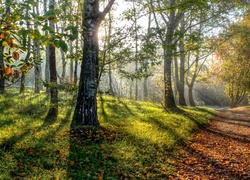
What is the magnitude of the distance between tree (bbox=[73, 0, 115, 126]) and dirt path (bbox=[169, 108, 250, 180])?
369 centimetres

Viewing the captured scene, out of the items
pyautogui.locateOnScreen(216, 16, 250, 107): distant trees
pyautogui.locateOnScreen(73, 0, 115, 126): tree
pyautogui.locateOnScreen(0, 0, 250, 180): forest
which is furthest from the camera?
pyautogui.locateOnScreen(216, 16, 250, 107): distant trees

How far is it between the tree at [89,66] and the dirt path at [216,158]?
12.1 ft

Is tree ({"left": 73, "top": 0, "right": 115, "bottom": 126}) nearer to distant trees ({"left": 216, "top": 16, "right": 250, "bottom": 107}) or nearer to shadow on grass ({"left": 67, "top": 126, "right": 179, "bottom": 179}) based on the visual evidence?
shadow on grass ({"left": 67, "top": 126, "right": 179, "bottom": 179})

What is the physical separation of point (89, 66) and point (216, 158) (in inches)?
209

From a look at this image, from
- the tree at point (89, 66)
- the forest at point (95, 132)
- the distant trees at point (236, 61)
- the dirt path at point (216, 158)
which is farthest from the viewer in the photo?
the distant trees at point (236, 61)

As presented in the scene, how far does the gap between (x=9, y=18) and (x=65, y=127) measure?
235 inches

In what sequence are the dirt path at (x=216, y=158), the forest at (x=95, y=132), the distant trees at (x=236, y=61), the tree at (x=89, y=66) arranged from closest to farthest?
the forest at (x=95, y=132), the dirt path at (x=216, y=158), the tree at (x=89, y=66), the distant trees at (x=236, y=61)

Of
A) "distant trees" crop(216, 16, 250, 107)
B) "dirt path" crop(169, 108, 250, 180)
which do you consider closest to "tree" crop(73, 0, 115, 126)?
"dirt path" crop(169, 108, 250, 180)

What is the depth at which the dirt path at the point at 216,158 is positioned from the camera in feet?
19.1

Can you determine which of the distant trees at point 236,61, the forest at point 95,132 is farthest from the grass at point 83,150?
the distant trees at point 236,61

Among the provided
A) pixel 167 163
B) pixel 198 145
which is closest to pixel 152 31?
pixel 198 145

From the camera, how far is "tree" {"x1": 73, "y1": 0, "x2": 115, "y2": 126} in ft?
26.0

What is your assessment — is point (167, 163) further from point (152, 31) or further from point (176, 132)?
point (152, 31)

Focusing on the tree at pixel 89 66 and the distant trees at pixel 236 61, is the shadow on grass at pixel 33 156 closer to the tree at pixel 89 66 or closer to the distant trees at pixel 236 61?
the tree at pixel 89 66
